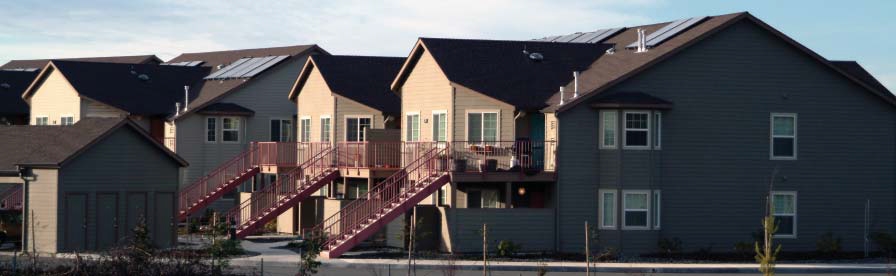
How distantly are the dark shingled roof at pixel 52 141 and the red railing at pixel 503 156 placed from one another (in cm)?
842

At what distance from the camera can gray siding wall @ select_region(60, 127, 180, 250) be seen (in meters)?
42.3

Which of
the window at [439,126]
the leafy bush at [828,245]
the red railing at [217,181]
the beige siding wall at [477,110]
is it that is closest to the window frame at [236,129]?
the red railing at [217,181]

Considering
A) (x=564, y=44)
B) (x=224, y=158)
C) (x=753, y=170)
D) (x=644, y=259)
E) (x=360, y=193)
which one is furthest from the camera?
(x=224, y=158)

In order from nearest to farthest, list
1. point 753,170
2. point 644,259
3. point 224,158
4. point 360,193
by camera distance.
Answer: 1. point 644,259
2. point 753,170
3. point 360,193
4. point 224,158

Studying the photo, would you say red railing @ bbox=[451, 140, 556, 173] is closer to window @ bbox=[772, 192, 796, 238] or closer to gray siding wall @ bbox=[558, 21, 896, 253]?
gray siding wall @ bbox=[558, 21, 896, 253]

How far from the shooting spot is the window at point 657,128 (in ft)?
144

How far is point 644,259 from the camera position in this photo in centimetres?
4209

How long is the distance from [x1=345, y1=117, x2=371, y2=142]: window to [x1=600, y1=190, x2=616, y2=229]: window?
529 inches

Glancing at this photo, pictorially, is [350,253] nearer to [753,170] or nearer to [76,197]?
[76,197]

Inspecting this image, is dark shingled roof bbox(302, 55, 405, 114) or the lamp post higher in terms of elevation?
dark shingled roof bbox(302, 55, 405, 114)

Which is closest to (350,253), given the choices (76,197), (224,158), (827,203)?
(76,197)

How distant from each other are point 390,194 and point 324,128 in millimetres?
12115

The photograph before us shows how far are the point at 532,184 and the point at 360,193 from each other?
10.0m

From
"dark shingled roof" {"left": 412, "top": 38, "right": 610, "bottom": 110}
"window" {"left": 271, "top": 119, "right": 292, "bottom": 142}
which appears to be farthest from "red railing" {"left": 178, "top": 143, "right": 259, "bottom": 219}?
"dark shingled roof" {"left": 412, "top": 38, "right": 610, "bottom": 110}
